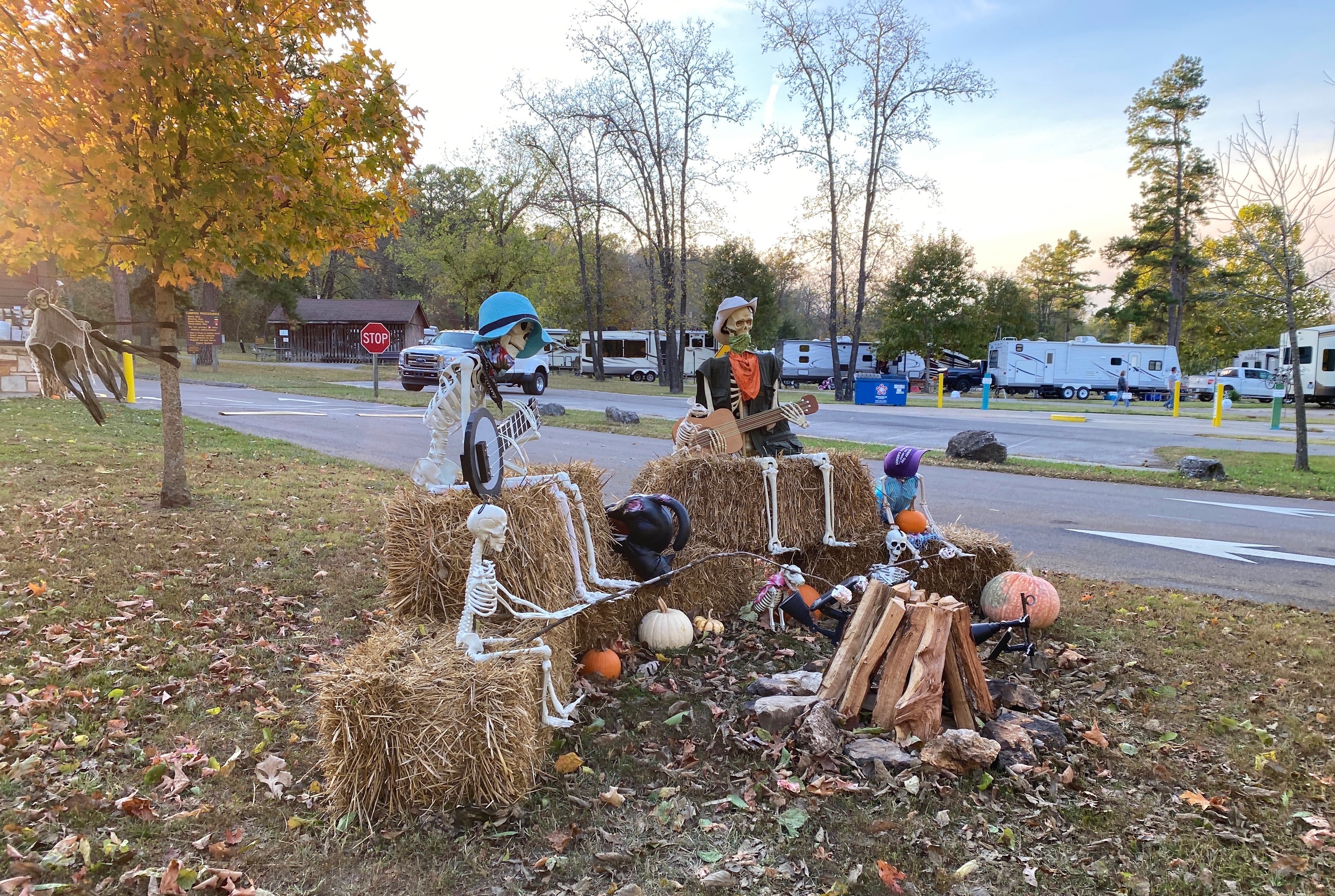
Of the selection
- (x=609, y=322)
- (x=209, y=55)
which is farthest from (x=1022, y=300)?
(x=209, y=55)

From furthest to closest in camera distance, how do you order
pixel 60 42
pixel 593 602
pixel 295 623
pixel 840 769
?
1. pixel 60 42
2. pixel 295 623
3. pixel 593 602
4. pixel 840 769

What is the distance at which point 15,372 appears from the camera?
16594mm

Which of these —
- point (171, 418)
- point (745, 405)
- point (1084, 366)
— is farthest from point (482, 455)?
point (1084, 366)

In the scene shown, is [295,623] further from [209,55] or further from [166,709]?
[209,55]

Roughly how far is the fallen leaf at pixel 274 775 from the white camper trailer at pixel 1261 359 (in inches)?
2036

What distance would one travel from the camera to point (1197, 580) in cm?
650

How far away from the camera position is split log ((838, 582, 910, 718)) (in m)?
3.74

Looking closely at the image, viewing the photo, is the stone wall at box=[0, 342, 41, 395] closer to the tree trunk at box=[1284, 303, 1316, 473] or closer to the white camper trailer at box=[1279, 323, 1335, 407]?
the tree trunk at box=[1284, 303, 1316, 473]

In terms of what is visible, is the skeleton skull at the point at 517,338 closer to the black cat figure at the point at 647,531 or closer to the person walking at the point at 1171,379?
the black cat figure at the point at 647,531

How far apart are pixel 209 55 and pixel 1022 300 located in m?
57.1

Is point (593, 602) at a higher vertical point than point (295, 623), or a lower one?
higher

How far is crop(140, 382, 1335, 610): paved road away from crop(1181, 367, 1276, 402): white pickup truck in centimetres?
3353

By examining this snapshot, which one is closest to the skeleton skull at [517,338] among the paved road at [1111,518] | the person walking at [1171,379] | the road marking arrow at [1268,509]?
the paved road at [1111,518]

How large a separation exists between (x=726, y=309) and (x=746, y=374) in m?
0.56
